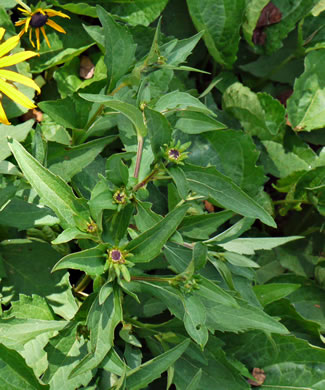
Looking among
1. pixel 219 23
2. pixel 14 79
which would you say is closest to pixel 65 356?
pixel 14 79

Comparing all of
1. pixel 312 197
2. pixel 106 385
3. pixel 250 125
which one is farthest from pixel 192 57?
pixel 106 385

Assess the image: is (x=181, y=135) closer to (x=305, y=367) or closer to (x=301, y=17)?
(x=301, y=17)

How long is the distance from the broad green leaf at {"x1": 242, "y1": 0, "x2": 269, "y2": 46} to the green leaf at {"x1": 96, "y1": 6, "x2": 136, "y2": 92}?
2.35 feet

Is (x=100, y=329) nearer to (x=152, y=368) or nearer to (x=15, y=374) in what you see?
(x=152, y=368)

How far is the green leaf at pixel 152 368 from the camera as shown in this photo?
4.54 feet

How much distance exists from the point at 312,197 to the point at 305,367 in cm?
61

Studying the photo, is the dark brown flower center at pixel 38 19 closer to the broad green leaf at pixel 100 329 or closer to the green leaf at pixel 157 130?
the green leaf at pixel 157 130

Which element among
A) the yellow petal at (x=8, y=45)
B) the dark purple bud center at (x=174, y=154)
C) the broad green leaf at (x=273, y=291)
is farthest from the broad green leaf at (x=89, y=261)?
the broad green leaf at (x=273, y=291)

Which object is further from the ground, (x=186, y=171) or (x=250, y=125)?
(x=186, y=171)

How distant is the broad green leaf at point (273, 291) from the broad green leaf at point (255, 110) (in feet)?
2.04

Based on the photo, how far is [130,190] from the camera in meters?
1.32

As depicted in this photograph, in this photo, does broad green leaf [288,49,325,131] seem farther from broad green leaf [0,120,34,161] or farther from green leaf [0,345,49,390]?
green leaf [0,345,49,390]

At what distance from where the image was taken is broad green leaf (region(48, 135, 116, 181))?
1594mm

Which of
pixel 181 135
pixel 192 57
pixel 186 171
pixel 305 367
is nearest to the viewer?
pixel 186 171
